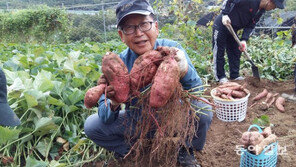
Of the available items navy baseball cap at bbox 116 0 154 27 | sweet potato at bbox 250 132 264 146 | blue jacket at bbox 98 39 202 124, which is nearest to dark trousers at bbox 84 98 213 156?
blue jacket at bbox 98 39 202 124

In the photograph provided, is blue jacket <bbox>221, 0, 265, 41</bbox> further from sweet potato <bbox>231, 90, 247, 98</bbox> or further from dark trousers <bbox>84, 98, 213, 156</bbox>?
dark trousers <bbox>84, 98, 213, 156</bbox>

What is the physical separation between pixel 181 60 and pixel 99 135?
0.90 metres

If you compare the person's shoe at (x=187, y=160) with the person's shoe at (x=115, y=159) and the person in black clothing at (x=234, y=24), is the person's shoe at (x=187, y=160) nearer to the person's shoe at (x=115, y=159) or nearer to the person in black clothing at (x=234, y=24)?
the person's shoe at (x=115, y=159)

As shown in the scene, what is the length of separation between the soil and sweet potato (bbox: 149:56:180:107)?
0.83 meters

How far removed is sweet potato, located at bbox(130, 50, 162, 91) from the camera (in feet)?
4.47

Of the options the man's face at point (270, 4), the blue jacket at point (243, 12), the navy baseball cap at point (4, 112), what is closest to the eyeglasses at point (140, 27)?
the navy baseball cap at point (4, 112)

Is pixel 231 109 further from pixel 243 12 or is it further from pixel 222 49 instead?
pixel 243 12

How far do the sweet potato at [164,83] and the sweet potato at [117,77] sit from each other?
189mm

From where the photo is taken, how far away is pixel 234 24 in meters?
3.69

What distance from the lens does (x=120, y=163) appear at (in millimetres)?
1954

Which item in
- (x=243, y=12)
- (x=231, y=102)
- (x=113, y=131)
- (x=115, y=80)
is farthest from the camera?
(x=243, y=12)

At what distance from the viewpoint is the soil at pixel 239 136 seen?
189 centimetres

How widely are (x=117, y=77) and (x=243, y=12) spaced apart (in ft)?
9.69

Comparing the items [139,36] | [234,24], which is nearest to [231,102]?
[139,36]
